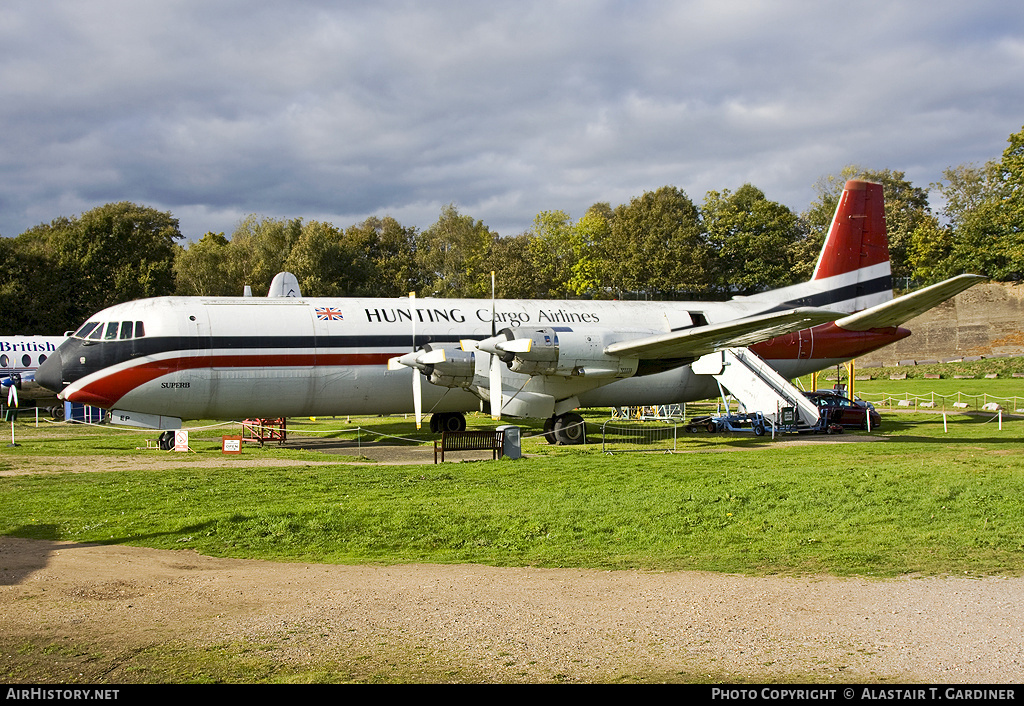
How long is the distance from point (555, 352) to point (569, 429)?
3.30 m

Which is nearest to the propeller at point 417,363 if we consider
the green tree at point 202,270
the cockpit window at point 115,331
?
the cockpit window at point 115,331

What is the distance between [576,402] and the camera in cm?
2481

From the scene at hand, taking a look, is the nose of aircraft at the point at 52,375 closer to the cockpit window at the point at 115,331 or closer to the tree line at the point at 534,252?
the cockpit window at the point at 115,331

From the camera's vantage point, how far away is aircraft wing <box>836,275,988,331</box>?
65.4 ft

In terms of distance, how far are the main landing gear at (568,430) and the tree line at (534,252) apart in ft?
134

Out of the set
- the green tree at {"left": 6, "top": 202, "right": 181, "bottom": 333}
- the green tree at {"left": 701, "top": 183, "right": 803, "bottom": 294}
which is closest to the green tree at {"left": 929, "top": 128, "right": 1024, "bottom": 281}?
the green tree at {"left": 701, "top": 183, "right": 803, "bottom": 294}

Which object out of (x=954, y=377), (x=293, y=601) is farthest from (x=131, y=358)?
(x=954, y=377)

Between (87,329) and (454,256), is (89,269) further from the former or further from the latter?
(87,329)

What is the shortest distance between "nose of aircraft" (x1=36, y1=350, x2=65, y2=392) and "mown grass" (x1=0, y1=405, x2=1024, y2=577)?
547cm

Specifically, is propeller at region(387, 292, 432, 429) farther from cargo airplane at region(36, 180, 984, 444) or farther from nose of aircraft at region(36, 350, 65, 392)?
nose of aircraft at region(36, 350, 65, 392)

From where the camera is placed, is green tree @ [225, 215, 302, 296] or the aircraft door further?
green tree @ [225, 215, 302, 296]

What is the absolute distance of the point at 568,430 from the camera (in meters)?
24.6

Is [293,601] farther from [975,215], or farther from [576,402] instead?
[975,215]

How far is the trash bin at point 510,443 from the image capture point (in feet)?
65.1
